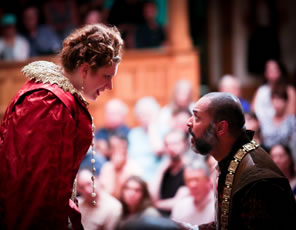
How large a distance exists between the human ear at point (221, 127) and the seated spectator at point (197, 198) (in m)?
1.60

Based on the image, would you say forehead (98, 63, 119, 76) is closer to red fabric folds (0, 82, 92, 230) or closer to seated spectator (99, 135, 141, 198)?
red fabric folds (0, 82, 92, 230)

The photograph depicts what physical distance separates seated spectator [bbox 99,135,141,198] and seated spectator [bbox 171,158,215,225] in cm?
80

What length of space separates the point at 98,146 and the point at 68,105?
3.28 meters

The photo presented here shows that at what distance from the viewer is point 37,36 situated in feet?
23.2

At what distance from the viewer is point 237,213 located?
2.04m

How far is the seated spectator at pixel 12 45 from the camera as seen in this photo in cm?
694

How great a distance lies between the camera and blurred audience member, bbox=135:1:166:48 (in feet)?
22.4

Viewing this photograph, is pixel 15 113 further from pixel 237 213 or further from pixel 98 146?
pixel 98 146

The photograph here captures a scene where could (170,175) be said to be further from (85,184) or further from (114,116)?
(114,116)

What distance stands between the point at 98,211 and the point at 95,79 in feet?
4.88

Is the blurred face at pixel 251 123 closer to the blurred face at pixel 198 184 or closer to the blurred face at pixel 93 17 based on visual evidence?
the blurred face at pixel 198 184

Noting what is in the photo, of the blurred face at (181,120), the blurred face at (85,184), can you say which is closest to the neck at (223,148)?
the blurred face at (85,184)

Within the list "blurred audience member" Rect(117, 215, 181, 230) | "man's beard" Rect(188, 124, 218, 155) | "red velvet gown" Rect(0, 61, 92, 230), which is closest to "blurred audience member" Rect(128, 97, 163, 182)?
"man's beard" Rect(188, 124, 218, 155)

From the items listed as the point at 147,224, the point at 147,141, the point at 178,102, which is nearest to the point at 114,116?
the point at 147,141
